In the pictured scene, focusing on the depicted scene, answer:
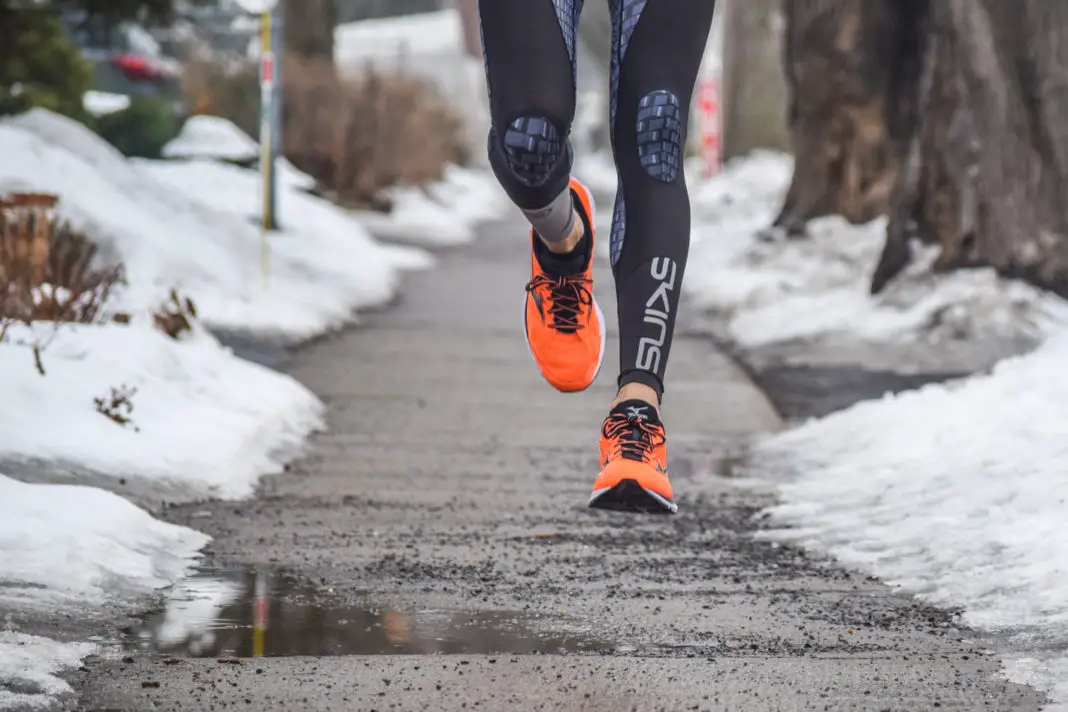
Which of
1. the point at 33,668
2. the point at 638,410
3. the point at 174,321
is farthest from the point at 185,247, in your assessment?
the point at 33,668

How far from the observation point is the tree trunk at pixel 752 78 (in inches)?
1065

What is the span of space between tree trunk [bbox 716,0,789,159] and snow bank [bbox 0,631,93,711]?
78.2ft

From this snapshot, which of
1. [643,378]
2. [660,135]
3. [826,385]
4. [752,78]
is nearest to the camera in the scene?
[660,135]

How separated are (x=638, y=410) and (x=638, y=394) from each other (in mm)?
49

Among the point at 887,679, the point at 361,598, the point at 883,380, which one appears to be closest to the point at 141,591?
the point at 361,598

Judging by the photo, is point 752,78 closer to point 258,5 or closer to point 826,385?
point 258,5

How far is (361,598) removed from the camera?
4.05 meters

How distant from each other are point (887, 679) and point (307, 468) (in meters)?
3.14

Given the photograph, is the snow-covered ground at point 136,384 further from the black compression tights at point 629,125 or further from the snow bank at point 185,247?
the black compression tights at point 629,125

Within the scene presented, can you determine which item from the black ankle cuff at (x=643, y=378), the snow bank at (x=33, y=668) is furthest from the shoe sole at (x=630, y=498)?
the snow bank at (x=33, y=668)

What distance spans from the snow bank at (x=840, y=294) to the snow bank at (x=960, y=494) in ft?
8.64

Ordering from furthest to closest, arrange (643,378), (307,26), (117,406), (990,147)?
1. (307,26)
2. (990,147)
3. (117,406)
4. (643,378)

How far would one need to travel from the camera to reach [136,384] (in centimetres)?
594

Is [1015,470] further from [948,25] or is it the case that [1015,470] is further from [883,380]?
[948,25]
